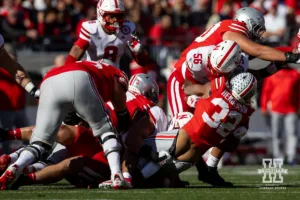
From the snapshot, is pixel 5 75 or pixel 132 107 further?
pixel 5 75

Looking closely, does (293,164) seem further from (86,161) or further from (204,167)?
(86,161)

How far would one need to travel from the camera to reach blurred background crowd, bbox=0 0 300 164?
14.5m

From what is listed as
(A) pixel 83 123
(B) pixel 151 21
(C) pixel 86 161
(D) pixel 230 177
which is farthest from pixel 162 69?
(C) pixel 86 161

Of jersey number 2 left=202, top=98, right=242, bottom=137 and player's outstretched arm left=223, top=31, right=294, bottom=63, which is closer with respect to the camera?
jersey number 2 left=202, top=98, right=242, bottom=137

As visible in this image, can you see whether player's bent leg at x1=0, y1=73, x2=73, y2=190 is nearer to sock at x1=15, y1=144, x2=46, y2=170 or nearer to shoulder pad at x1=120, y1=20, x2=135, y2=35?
sock at x1=15, y1=144, x2=46, y2=170

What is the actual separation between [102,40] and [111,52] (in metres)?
0.17

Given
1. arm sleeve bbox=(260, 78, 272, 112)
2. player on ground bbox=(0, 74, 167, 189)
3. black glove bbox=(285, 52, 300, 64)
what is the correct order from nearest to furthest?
player on ground bbox=(0, 74, 167, 189), black glove bbox=(285, 52, 300, 64), arm sleeve bbox=(260, 78, 272, 112)

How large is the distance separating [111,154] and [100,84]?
586 mm

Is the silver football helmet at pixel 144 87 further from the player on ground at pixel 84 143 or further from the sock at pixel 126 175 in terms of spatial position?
the sock at pixel 126 175

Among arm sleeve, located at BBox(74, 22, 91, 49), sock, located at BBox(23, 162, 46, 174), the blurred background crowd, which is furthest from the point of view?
the blurred background crowd

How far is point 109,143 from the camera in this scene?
25.6ft

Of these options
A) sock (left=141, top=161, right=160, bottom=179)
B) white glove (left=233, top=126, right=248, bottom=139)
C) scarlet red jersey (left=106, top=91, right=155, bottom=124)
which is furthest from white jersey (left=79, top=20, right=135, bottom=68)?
white glove (left=233, top=126, right=248, bottom=139)

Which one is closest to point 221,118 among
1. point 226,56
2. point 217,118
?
point 217,118

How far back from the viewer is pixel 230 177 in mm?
10812
